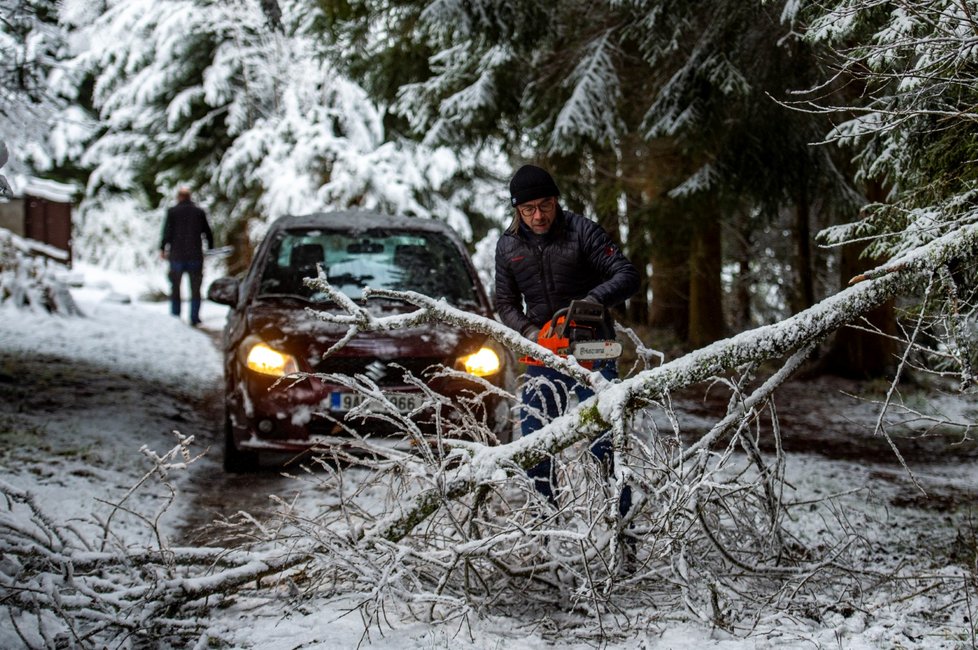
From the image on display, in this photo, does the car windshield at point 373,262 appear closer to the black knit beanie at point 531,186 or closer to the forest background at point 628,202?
the forest background at point 628,202

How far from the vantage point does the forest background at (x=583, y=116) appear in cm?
463

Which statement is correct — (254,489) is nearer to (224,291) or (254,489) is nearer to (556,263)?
(224,291)

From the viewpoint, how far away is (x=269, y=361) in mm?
5688

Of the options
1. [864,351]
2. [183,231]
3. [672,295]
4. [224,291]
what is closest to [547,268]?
[224,291]

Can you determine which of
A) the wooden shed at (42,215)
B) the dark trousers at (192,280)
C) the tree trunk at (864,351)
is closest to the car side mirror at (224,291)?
the tree trunk at (864,351)

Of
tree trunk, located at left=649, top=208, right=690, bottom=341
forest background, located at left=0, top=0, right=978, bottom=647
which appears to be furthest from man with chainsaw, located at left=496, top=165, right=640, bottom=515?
tree trunk, located at left=649, top=208, right=690, bottom=341

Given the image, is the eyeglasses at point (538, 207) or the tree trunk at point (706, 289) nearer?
the eyeglasses at point (538, 207)

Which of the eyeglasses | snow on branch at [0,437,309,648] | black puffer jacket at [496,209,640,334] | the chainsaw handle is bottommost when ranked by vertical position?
snow on branch at [0,437,309,648]

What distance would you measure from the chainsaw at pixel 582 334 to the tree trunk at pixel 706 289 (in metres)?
10.2

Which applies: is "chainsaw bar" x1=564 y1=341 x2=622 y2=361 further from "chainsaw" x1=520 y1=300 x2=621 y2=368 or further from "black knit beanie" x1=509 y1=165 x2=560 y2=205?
"black knit beanie" x1=509 y1=165 x2=560 y2=205

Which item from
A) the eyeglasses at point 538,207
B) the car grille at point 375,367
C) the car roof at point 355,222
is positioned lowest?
the car grille at point 375,367

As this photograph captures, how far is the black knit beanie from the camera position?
4336 millimetres

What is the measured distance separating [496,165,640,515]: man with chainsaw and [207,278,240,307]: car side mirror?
111 inches

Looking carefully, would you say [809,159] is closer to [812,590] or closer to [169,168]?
[812,590]
